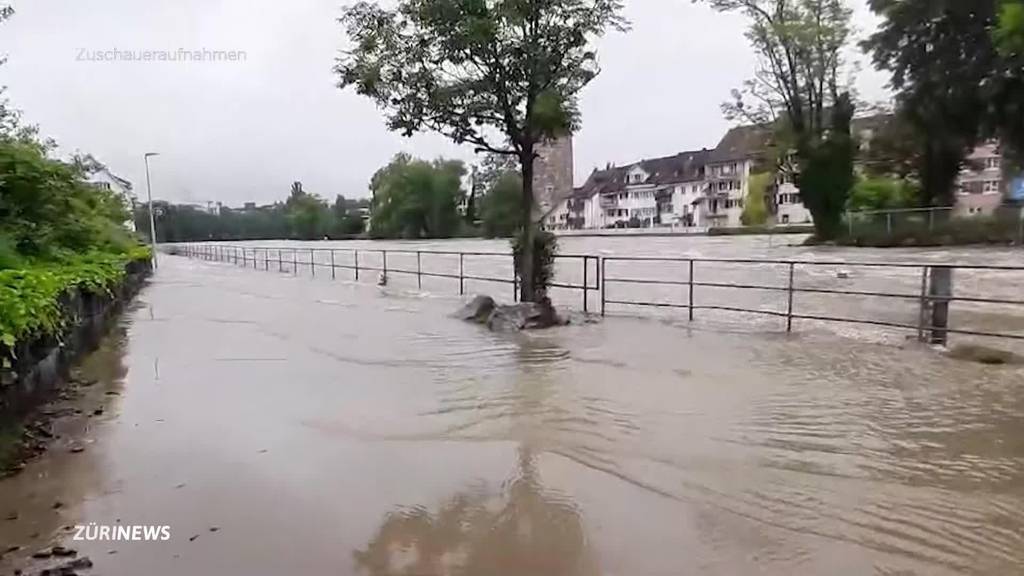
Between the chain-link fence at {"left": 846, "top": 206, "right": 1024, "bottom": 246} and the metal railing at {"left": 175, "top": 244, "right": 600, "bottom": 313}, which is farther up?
the chain-link fence at {"left": 846, "top": 206, "right": 1024, "bottom": 246}

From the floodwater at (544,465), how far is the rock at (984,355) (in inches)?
14.4

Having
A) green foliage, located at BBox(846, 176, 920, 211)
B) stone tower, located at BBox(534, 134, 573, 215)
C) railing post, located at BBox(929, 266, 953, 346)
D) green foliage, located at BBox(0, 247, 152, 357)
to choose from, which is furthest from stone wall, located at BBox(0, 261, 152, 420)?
green foliage, located at BBox(846, 176, 920, 211)

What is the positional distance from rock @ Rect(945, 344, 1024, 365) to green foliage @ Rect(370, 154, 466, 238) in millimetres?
59472

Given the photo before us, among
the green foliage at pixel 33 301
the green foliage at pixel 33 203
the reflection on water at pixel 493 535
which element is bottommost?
the reflection on water at pixel 493 535

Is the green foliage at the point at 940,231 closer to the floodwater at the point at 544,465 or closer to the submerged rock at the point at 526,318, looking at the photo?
the submerged rock at the point at 526,318

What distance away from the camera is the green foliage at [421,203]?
6719 centimetres

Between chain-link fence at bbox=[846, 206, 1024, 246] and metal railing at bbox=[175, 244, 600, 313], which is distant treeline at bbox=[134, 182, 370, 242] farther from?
chain-link fence at bbox=[846, 206, 1024, 246]

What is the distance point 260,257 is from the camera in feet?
110

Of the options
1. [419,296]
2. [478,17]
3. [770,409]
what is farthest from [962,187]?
[770,409]

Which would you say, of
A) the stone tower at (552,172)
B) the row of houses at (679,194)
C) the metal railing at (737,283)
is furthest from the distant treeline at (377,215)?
the stone tower at (552,172)

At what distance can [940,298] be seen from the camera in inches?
313

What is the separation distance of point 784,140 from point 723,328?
28.0 metres

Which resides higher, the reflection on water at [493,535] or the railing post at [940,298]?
the railing post at [940,298]

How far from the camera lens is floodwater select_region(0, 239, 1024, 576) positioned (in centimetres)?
322
